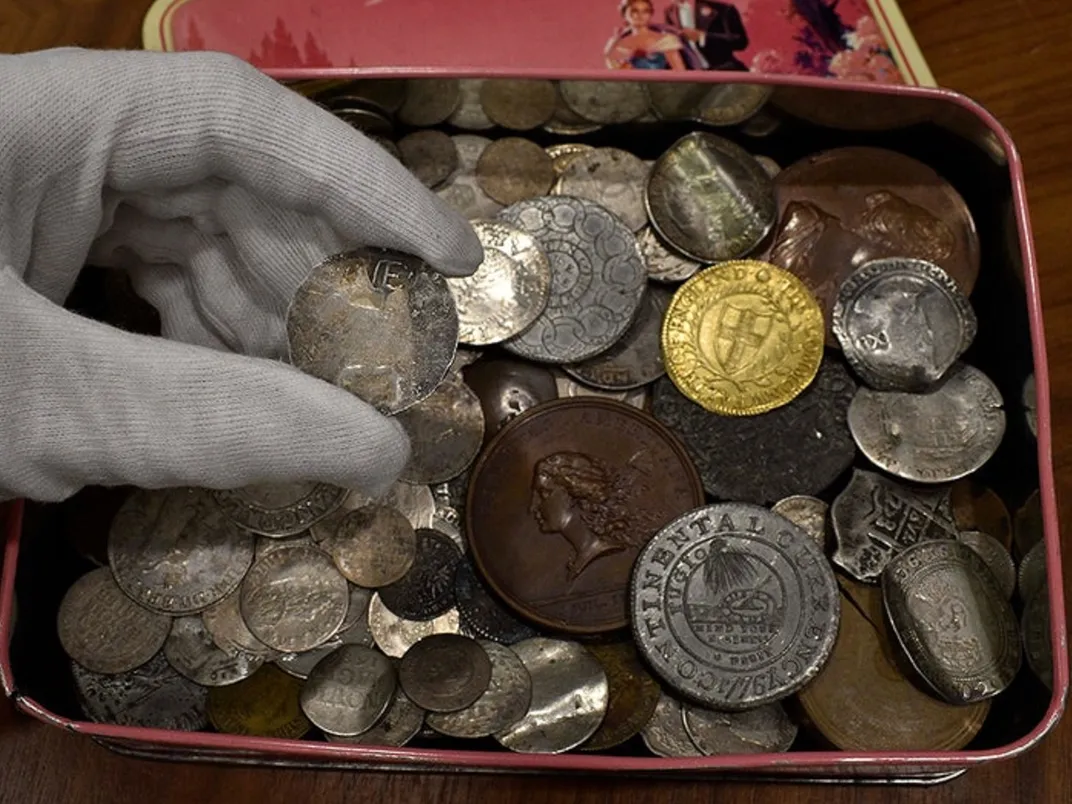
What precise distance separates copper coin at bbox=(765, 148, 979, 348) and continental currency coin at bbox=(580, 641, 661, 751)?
0.35 meters

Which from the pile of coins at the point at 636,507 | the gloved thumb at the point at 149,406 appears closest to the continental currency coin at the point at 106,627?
the pile of coins at the point at 636,507

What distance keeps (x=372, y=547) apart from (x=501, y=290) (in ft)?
0.78

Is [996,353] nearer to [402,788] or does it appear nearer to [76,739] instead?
[402,788]

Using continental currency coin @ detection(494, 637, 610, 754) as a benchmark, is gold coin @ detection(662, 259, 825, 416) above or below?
above

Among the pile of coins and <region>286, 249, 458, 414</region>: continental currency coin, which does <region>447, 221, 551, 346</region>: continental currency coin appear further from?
<region>286, 249, 458, 414</region>: continental currency coin

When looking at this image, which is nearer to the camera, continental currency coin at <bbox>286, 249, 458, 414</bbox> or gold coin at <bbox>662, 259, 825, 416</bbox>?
continental currency coin at <bbox>286, 249, 458, 414</bbox>

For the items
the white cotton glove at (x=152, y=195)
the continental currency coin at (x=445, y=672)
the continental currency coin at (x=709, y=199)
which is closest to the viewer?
the white cotton glove at (x=152, y=195)

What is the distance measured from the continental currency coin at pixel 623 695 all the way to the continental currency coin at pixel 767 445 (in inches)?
6.1

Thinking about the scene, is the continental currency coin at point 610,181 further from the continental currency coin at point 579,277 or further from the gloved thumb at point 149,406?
the gloved thumb at point 149,406

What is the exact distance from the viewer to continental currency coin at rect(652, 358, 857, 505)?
34.9 inches

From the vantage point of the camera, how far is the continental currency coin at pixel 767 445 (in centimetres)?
89

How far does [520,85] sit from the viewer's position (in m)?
0.89

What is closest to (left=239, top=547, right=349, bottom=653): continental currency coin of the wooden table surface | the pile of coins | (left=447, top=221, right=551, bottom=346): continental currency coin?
the pile of coins

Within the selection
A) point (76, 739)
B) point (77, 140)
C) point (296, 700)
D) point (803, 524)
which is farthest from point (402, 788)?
point (77, 140)
